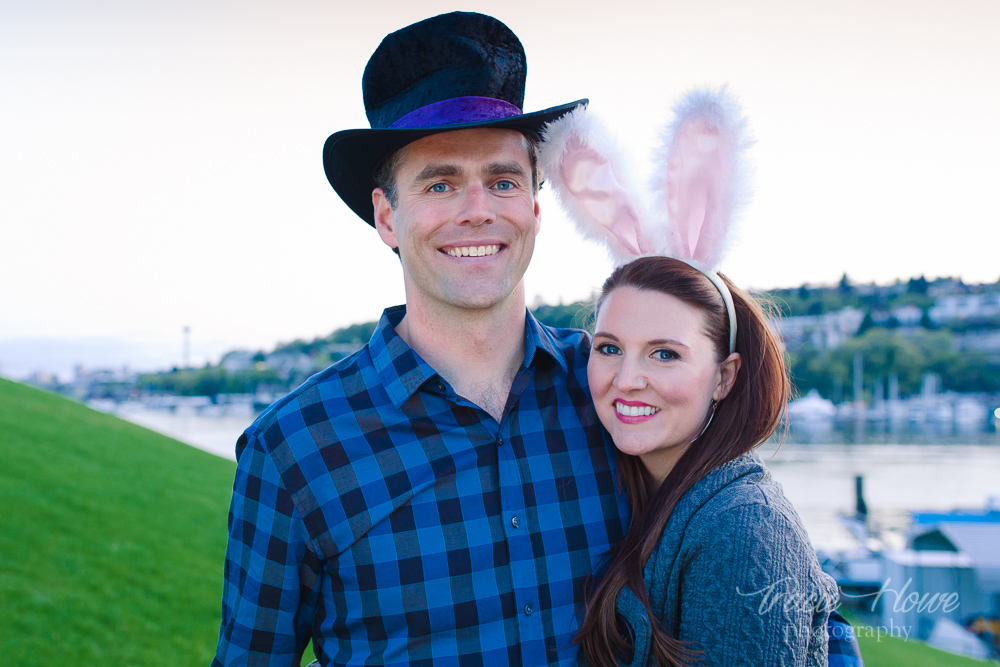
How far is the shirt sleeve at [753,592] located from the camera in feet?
4.68

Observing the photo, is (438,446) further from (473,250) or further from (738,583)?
(738,583)

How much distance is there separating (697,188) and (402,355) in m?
1.03

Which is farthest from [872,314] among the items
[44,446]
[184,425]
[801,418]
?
[44,446]

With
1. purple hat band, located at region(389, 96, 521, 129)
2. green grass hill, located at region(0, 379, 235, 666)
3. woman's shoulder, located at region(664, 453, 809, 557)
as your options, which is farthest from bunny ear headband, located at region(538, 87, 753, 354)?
green grass hill, located at region(0, 379, 235, 666)

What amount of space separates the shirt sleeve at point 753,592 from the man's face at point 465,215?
923mm

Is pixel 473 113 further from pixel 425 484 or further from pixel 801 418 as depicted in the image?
pixel 801 418

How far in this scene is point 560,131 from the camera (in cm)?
201

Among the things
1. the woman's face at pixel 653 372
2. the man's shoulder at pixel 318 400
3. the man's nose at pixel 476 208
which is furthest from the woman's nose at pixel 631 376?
the man's shoulder at pixel 318 400

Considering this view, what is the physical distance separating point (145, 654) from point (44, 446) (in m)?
4.78

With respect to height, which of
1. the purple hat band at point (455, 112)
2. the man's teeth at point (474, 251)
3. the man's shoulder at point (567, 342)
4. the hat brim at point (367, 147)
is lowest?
the man's shoulder at point (567, 342)

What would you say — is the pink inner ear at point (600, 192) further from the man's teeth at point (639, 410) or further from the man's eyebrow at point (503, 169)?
the man's teeth at point (639, 410)

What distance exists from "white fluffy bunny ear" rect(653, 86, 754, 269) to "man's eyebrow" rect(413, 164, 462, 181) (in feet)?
2.08

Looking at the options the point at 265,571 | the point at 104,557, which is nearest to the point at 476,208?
the point at 265,571

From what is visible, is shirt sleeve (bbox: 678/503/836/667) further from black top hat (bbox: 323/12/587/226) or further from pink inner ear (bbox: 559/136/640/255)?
black top hat (bbox: 323/12/587/226)
